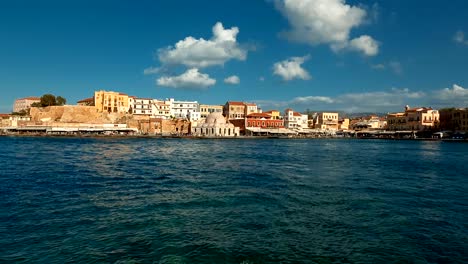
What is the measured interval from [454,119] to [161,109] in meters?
82.5

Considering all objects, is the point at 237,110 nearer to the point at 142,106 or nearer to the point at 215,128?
the point at 215,128

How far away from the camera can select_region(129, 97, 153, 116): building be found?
98.4 m

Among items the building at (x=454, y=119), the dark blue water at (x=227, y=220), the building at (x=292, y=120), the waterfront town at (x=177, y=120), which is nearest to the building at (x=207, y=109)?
the waterfront town at (x=177, y=120)

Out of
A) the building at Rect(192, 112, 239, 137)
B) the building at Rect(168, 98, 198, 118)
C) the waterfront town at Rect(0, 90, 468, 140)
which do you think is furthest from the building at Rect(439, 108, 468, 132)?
the building at Rect(168, 98, 198, 118)

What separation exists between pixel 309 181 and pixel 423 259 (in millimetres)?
10615

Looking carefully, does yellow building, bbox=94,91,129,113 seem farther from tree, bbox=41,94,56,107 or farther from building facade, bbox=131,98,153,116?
tree, bbox=41,94,56,107

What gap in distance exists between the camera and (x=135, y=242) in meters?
8.46

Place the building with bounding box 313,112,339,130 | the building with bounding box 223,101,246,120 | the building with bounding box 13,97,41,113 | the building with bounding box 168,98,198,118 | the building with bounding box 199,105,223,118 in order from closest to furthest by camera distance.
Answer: the building with bounding box 223,101,246,120 < the building with bounding box 168,98,198,118 < the building with bounding box 199,105,223,118 < the building with bounding box 13,97,41,113 < the building with bounding box 313,112,339,130

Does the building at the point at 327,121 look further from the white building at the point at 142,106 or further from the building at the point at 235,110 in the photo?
the white building at the point at 142,106

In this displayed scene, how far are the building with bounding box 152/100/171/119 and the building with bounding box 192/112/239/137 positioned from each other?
15.0 m

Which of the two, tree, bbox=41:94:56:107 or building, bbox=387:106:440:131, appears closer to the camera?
tree, bbox=41:94:56:107

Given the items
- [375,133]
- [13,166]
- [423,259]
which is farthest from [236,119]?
[423,259]

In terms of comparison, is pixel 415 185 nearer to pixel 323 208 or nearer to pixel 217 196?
pixel 323 208

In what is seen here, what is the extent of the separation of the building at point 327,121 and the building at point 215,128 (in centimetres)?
4137
